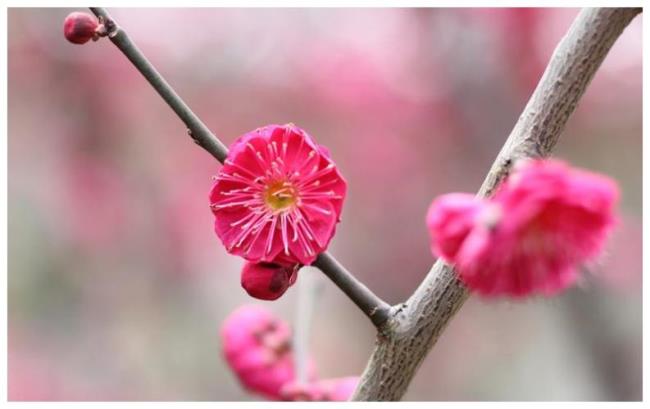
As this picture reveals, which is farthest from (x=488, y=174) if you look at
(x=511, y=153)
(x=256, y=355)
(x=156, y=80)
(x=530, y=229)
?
(x=256, y=355)

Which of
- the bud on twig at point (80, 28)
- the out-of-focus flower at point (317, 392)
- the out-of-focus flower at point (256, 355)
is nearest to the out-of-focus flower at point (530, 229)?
the bud on twig at point (80, 28)

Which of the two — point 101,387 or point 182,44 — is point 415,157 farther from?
point 101,387

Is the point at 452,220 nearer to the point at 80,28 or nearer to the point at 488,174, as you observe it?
the point at 488,174

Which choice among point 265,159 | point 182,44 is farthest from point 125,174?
point 265,159

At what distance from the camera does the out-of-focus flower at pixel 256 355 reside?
1170mm

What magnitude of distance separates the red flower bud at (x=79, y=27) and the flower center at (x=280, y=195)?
0.21 m

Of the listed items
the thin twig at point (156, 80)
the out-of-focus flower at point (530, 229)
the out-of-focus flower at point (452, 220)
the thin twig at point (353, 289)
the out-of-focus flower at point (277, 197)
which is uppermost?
the thin twig at point (156, 80)

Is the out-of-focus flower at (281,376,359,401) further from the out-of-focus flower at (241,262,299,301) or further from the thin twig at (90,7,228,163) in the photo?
the thin twig at (90,7,228,163)

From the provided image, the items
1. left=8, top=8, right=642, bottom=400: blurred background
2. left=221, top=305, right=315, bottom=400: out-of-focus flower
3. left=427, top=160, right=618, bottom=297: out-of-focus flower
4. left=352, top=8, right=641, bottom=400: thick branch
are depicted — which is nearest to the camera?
left=427, top=160, right=618, bottom=297: out-of-focus flower

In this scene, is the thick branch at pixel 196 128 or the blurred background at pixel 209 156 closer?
the thick branch at pixel 196 128

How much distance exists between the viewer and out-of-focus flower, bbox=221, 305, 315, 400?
1.17 metres

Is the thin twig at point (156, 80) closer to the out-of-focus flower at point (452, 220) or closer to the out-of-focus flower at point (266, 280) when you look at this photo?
the out-of-focus flower at point (266, 280)

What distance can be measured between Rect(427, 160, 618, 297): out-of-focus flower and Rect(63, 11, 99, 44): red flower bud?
35 cm

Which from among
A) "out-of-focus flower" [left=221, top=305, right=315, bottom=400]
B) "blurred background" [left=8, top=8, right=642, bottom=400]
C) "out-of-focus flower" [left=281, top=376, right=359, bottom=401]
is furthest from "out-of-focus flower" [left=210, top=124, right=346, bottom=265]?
"blurred background" [left=8, top=8, right=642, bottom=400]
